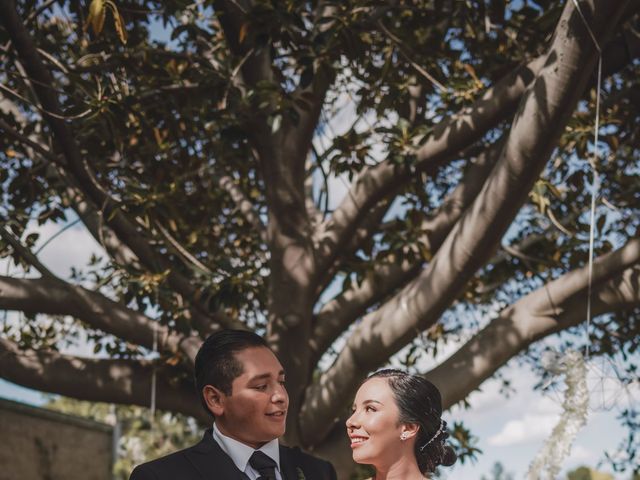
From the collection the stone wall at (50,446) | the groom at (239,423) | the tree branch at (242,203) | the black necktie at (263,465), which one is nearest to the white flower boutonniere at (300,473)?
the groom at (239,423)

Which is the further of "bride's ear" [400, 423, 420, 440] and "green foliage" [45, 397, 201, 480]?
"green foliage" [45, 397, 201, 480]

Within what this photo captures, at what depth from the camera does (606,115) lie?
588 centimetres

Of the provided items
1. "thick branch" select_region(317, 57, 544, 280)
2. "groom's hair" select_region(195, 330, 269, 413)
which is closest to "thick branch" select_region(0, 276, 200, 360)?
"thick branch" select_region(317, 57, 544, 280)

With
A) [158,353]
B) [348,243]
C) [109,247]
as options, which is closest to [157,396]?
[158,353]

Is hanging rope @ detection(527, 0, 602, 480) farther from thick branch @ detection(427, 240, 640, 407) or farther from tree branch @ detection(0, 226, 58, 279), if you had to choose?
tree branch @ detection(0, 226, 58, 279)

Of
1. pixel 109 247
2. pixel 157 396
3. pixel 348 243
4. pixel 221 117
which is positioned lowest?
pixel 157 396

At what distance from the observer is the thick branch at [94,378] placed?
5871 mm

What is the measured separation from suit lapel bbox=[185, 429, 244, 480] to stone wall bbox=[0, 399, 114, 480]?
6.60 metres

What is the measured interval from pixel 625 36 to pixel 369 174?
185 centimetres

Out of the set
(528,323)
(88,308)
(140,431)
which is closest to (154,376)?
(88,308)

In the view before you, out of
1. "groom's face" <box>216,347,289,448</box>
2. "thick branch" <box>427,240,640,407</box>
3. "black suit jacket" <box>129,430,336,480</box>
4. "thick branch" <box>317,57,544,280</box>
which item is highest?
"thick branch" <box>317,57,544,280</box>

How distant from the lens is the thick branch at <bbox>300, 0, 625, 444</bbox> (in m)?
3.82

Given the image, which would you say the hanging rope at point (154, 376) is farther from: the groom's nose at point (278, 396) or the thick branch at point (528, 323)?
the groom's nose at point (278, 396)

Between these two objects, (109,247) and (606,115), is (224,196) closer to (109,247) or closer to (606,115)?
(109,247)
